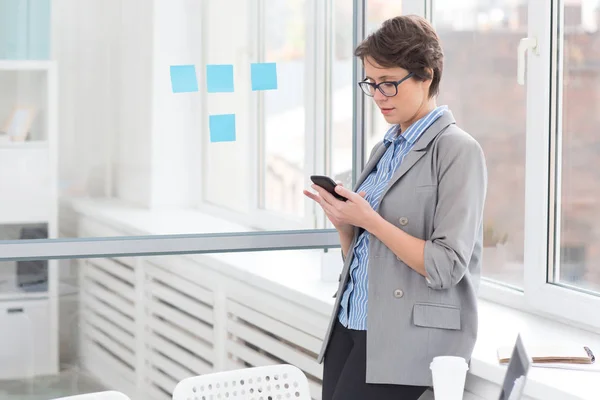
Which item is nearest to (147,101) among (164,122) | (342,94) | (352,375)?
(164,122)

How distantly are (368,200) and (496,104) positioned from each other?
85 centimetres

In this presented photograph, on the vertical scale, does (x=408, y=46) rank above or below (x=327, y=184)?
above

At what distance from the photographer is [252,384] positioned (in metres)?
1.88

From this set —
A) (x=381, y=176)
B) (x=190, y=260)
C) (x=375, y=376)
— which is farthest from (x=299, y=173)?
(x=375, y=376)

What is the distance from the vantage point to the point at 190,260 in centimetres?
279

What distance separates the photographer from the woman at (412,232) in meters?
1.77

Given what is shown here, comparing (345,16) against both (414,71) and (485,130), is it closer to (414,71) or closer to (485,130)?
(485,130)

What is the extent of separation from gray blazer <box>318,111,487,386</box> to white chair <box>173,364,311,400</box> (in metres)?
0.18

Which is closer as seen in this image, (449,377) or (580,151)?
(449,377)

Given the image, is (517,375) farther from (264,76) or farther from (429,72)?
(264,76)

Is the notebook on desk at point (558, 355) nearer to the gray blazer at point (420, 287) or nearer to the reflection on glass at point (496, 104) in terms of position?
the gray blazer at point (420, 287)

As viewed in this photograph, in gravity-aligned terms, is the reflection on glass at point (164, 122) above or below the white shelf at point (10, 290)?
above

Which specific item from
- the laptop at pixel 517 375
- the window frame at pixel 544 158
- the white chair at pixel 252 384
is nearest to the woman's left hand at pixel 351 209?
the white chair at pixel 252 384

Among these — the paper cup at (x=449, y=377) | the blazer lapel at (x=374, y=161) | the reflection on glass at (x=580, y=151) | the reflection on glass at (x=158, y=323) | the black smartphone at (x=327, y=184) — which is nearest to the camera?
the paper cup at (x=449, y=377)
